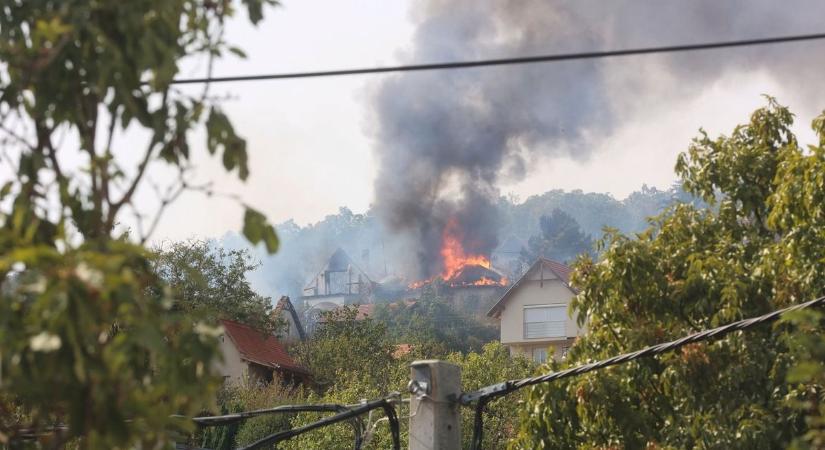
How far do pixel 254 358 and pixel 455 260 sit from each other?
200 ft

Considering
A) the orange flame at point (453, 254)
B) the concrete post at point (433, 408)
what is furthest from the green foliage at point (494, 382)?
→ the orange flame at point (453, 254)

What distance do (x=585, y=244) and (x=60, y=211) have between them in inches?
5589

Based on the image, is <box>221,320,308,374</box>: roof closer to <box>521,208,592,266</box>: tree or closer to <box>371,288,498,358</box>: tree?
<box>371,288,498,358</box>: tree

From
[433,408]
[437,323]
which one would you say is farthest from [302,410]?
[437,323]

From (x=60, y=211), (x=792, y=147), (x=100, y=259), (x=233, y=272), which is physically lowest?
(x=100, y=259)

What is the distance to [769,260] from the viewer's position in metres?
13.7

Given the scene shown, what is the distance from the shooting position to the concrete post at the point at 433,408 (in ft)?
28.5

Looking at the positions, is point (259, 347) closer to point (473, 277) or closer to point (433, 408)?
point (433, 408)

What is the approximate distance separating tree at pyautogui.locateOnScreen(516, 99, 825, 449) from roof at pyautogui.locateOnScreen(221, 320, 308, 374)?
3741cm

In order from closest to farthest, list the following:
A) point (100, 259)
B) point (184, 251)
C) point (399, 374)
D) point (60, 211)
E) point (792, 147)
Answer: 1. point (100, 259)
2. point (60, 211)
3. point (792, 147)
4. point (399, 374)
5. point (184, 251)

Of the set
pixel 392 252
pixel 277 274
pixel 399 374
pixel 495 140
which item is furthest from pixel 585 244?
pixel 399 374

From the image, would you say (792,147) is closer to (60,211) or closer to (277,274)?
(60,211)

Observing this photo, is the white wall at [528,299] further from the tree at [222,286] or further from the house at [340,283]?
the house at [340,283]

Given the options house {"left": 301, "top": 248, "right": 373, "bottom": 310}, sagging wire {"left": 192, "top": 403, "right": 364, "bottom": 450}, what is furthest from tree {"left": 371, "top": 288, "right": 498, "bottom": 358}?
sagging wire {"left": 192, "top": 403, "right": 364, "bottom": 450}
